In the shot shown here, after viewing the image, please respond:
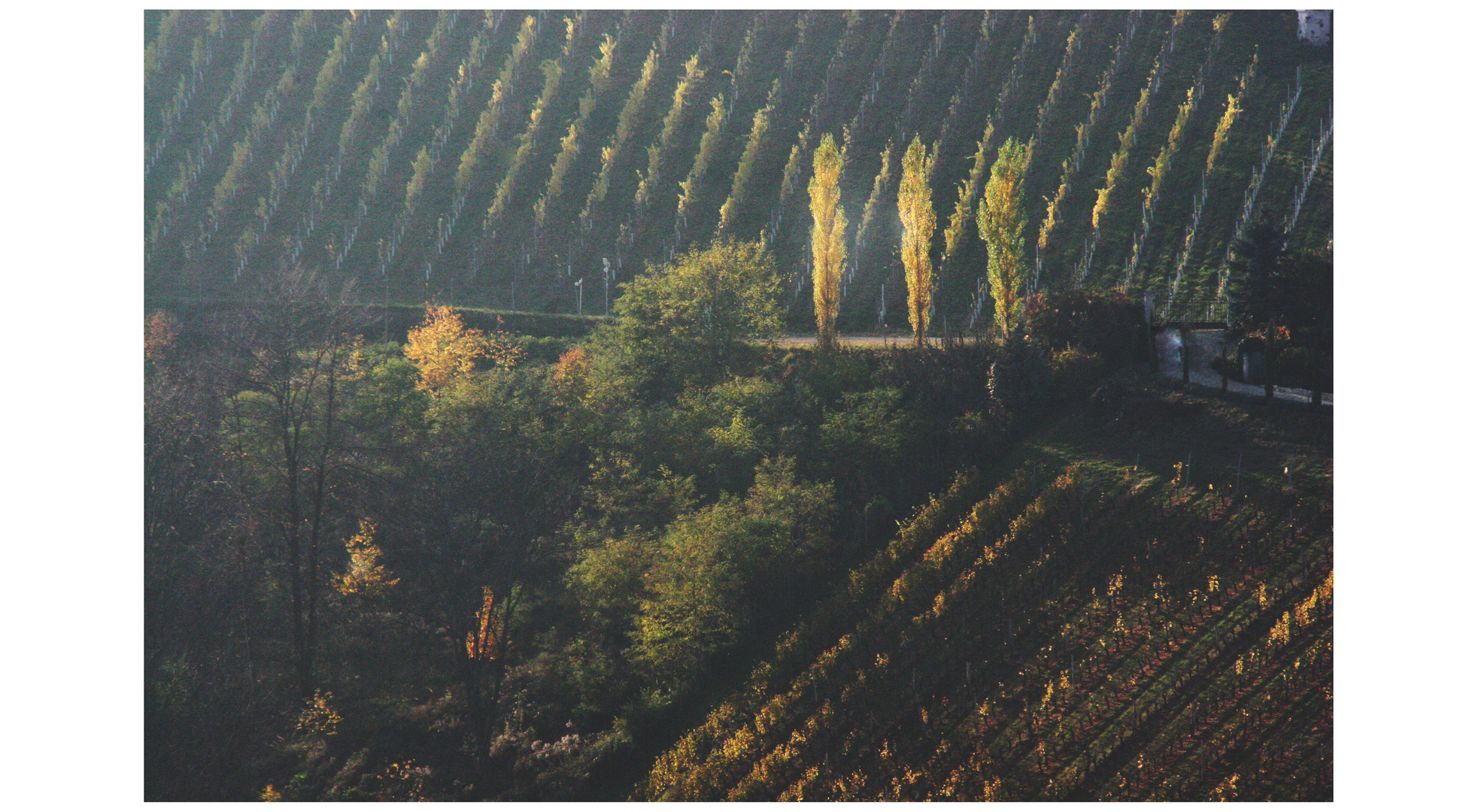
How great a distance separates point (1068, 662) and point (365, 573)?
2186 cm

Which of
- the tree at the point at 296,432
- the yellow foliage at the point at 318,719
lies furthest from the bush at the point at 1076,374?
the yellow foliage at the point at 318,719

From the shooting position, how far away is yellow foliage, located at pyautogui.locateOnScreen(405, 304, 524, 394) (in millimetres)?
41844

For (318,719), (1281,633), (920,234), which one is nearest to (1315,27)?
(920,234)

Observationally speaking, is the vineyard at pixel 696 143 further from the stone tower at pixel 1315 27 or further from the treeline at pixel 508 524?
the treeline at pixel 508 524

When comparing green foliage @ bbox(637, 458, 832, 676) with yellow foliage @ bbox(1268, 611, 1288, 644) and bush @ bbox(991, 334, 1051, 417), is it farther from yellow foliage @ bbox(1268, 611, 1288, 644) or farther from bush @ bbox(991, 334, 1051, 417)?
Result: yellow foliage @ bbox(1268, 611, 1288, 644)

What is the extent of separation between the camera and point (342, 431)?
111ft

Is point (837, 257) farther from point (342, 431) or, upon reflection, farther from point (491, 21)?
point (491, 21)

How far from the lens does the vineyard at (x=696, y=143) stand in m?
50.6

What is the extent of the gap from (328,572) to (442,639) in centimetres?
564

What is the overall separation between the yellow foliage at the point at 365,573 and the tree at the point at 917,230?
873 inches

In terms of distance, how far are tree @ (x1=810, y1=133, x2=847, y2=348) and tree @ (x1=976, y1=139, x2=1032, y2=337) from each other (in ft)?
19.8

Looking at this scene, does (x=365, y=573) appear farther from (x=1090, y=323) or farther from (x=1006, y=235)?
(x=1006, y=235)

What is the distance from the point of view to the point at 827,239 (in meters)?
40.2

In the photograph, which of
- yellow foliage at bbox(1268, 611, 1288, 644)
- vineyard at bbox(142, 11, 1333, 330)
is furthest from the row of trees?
yellow foliage at bbox(1268, 611, 1288, 644)
